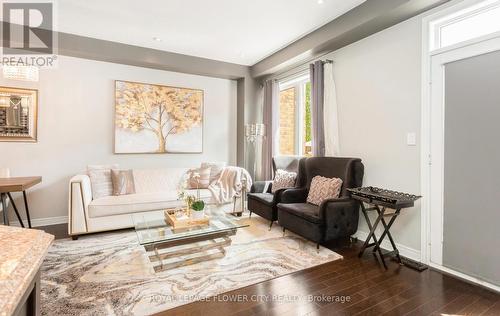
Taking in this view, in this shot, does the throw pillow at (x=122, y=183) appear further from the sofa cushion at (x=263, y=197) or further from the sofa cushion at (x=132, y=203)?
the sofa cushion at (x=263, y=197)

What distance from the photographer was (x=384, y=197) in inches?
101

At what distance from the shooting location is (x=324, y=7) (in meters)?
3.01

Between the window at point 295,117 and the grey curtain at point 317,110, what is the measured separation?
56 cm

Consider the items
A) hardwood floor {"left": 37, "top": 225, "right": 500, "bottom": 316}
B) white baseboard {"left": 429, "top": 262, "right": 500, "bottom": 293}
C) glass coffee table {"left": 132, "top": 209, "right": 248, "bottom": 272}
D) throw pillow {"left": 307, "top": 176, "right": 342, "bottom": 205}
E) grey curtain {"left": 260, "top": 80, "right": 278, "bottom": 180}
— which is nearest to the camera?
hardwood floor {"left": 37, "top": 225, "right": 500, "bottom": 316}

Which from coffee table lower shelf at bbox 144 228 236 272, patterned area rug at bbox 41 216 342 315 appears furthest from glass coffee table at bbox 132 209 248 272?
patterned area rug at bbox 41 216 342 315

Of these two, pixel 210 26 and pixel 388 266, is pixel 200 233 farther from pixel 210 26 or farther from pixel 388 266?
pixel 210 26

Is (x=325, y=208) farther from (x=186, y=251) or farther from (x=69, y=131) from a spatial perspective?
(x=69, y=131)

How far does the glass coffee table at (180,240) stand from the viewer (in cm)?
246

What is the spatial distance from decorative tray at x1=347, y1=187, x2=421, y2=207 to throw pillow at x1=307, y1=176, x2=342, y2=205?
0.24m

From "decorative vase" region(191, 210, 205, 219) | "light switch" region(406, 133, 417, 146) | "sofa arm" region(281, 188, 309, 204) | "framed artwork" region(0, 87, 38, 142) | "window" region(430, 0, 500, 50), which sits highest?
"window" region(430, 0, 500, 50)

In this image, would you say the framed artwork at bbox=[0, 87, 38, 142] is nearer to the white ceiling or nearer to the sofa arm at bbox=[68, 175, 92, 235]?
the white ceiling

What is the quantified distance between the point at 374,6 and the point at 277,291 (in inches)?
121

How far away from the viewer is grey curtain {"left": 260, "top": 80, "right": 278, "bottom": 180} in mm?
4961

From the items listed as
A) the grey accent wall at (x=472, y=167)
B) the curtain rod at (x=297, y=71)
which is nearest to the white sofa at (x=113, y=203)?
the curtain rod at (x=297, y=71)
